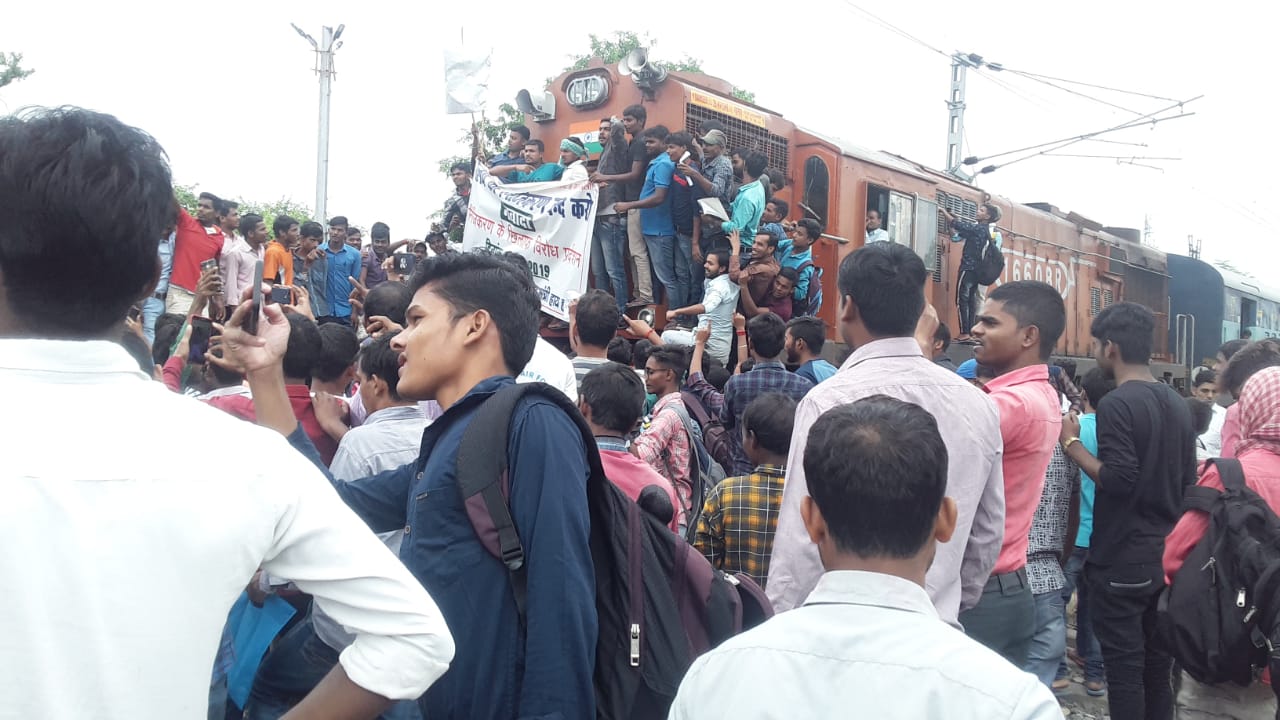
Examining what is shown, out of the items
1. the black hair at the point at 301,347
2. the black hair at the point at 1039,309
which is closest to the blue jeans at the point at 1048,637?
the black hair at the point at 1039,309

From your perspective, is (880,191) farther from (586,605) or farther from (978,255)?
(586,605)

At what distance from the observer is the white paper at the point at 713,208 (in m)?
7.72

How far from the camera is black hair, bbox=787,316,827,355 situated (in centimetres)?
585

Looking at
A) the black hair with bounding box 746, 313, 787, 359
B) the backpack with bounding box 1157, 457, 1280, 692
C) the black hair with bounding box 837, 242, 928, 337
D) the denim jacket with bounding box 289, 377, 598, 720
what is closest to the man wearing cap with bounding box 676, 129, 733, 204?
the black hair with bounding box 746, 313, 787, 359

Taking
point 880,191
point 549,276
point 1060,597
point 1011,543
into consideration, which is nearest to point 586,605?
point 1011,543

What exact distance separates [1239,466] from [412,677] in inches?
155

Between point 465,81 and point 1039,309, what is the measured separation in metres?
6.77

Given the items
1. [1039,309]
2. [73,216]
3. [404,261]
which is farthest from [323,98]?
[73,216]

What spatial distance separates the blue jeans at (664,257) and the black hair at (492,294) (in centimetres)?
555

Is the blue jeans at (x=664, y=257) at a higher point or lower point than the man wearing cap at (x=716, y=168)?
lower

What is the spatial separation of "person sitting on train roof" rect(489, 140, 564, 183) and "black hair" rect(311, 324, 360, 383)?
5.12 meters

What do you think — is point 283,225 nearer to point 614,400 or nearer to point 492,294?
point 614,400

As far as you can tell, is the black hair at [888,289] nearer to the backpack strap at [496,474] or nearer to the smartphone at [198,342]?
the backpack strap at [496,474]

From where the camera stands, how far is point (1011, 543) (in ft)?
10.7
